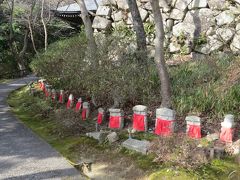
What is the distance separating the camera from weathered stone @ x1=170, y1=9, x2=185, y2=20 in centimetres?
1638

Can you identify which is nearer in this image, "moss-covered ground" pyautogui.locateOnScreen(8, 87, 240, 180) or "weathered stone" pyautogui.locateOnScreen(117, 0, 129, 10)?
"moss-covered ground" pyautogui.locateOnScreen(8, 87, 240, 180)

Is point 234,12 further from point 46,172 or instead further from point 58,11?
point 58,11

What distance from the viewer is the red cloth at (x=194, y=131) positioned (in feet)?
22.7

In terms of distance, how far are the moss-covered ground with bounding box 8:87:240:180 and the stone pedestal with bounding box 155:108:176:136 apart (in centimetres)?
26

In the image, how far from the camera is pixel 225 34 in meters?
14.5

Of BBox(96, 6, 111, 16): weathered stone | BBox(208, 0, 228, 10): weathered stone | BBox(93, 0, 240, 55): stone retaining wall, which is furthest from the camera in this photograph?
BBox(96, 6, 111, 16): weathered stone

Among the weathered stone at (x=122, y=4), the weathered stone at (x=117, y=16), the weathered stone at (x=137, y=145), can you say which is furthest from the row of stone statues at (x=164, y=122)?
the weathered stone at (x=122, y=4)

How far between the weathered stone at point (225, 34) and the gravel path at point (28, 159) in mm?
8748

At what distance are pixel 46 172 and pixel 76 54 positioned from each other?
5.40 meters

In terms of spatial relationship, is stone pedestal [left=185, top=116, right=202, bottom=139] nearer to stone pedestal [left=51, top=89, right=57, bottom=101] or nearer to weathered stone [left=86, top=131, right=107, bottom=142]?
weathered stone [left=86, top=131, right=107, bottom=142]

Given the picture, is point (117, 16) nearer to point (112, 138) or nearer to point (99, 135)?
point (99, 135)

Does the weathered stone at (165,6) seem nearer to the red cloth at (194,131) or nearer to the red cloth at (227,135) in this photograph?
the red cloth at (194,131)

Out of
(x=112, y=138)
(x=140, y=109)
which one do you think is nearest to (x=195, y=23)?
(x=140, y=109)

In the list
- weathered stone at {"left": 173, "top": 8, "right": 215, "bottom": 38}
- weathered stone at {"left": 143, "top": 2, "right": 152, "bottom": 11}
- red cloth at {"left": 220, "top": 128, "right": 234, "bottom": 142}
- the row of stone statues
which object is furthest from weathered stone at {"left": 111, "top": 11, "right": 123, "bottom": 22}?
red cloth at {"left": 220, "top": 128, "right": 234, "bottom": 142}
